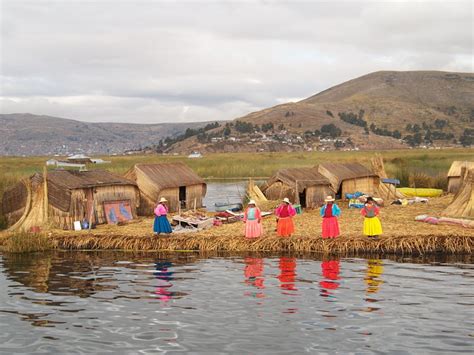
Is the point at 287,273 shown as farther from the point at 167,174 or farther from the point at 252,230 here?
the point at 167,174

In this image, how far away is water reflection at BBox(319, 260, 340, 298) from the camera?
1571cm

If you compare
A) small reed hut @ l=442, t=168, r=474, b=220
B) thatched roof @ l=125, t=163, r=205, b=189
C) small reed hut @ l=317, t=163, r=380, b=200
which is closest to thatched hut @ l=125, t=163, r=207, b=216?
thatched roof @ l=125, t=163, r=205, b=189

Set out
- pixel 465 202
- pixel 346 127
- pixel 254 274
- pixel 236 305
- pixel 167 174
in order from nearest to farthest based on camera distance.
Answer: pixel 236 305 < pixel 254 274 < pixel 465 202 < pixel 167 174 < pixel 346 127

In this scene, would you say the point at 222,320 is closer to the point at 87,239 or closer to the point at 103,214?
the point at 87,239

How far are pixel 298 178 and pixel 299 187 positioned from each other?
0.56 metres

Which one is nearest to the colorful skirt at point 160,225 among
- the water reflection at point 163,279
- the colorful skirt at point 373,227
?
the water reflection at point 163,279

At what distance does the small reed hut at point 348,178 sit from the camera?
3431 centimetres

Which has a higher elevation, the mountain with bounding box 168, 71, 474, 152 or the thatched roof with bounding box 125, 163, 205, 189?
the mountain with bounding box 168, 71, 474, 152

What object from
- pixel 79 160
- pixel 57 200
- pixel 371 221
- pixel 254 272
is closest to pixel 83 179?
pixel 57 200

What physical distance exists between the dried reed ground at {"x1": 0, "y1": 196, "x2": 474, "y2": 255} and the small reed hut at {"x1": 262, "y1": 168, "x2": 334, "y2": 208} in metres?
5.71

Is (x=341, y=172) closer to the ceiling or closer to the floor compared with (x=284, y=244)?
closer to the ceiling

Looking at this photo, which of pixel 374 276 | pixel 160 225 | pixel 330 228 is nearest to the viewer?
pixel 374 276

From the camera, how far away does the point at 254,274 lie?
704 inches

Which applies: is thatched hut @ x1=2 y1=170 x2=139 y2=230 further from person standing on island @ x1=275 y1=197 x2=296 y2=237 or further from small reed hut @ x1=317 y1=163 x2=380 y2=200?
small reed hut @ x1=317 y1=163 x2=380 y2=200
